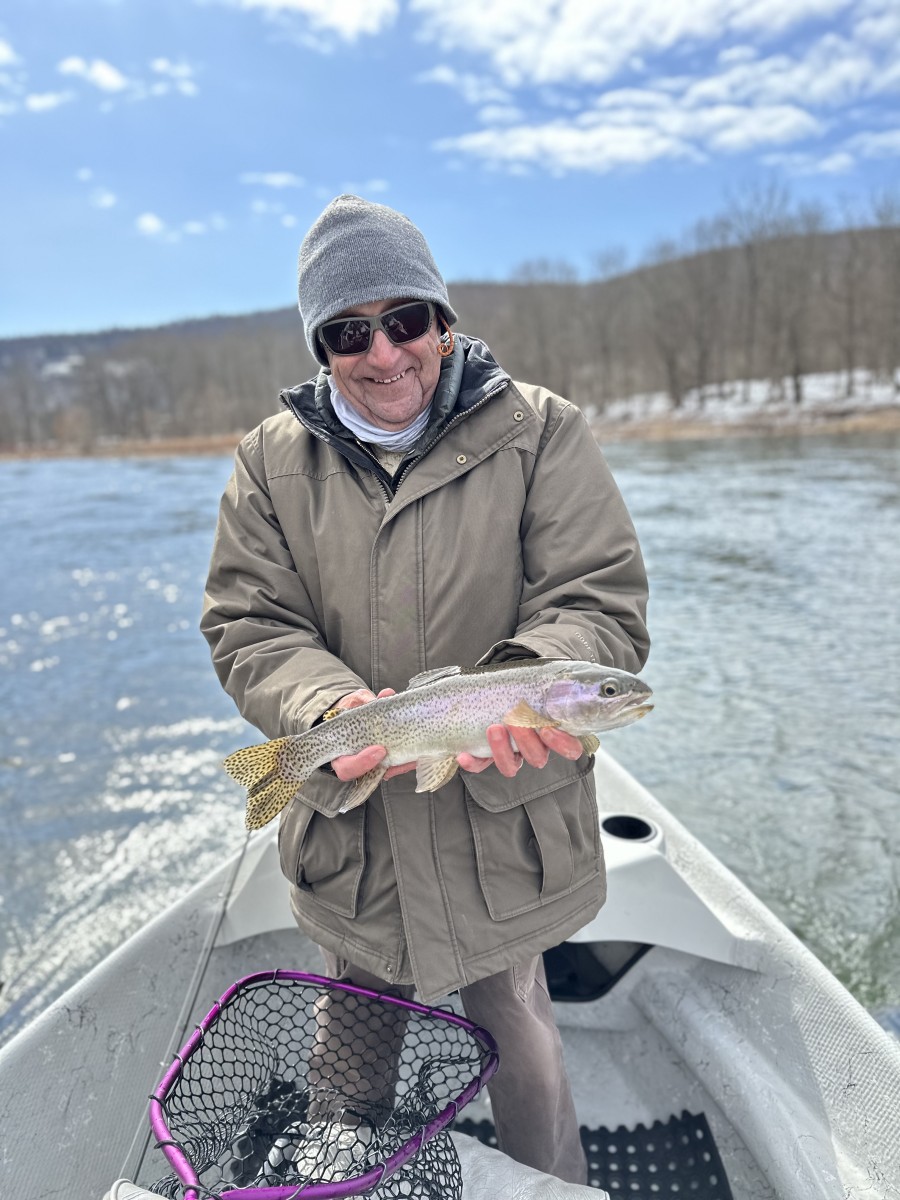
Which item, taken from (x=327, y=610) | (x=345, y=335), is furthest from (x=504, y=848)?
(x=345, y=335)

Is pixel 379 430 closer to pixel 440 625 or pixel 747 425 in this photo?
pixel 440 625

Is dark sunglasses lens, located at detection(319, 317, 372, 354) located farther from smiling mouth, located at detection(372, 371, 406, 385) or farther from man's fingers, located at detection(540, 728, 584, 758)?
man's fingers, located at detection(540, 728, 584, 758)

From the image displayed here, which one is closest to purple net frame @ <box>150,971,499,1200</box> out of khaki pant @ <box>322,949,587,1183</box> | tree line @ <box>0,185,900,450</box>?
khaki pant @ <box>322,949,587,1183</box>

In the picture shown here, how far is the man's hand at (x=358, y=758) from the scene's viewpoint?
2.28 meters

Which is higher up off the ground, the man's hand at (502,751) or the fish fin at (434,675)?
the fish fin at (434,675)

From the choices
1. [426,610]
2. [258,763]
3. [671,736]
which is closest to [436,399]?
[426,610]

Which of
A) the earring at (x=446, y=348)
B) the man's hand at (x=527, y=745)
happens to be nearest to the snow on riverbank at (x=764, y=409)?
the earring at (x=446, y=348)

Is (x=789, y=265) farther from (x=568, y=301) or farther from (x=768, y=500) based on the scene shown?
(x=768, y=500)

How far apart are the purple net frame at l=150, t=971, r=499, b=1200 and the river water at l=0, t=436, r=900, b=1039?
3.43 meters

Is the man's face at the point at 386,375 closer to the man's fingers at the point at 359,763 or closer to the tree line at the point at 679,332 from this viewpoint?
the man's fingers at the point at 359,763

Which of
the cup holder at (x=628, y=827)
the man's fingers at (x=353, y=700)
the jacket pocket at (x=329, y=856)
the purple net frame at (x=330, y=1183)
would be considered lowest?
the cup holder at (x=628, y=827)

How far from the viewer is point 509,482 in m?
2.43

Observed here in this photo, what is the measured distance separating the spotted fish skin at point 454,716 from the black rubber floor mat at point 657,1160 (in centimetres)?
176

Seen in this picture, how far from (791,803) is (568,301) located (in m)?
84.7
